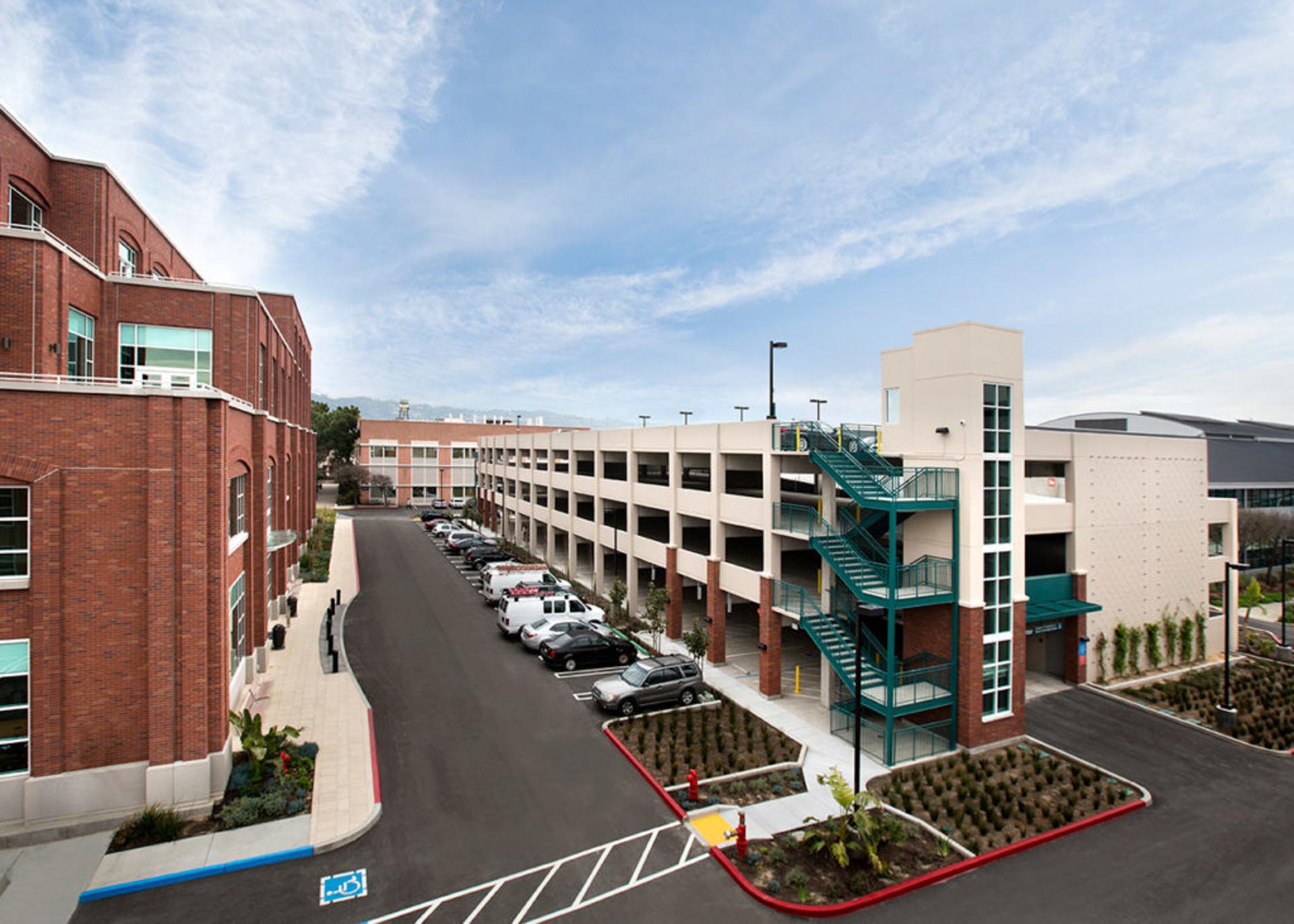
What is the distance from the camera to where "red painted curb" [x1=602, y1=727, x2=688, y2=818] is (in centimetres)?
1444

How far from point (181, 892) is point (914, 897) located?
13.0m

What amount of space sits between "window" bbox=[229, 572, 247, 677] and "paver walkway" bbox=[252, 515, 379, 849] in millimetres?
1697

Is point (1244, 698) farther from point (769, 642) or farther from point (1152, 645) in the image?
point (769, 642)

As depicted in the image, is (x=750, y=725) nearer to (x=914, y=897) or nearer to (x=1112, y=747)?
(x=914, y=897)

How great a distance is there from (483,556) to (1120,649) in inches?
1356

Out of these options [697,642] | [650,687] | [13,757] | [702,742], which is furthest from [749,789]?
[13,757]

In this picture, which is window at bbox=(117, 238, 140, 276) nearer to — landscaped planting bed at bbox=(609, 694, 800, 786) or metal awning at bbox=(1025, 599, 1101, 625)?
landscaped planting bed at bbox=(609, 694, 800, 786)

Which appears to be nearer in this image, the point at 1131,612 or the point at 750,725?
the point at 750,725

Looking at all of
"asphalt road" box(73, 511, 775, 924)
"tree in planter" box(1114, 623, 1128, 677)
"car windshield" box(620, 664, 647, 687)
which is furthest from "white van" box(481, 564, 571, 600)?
"tree in planter" box(1114, 623, 1128, 677)

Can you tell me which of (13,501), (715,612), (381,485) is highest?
(13,501)

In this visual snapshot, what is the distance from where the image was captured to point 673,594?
27453 millimetres

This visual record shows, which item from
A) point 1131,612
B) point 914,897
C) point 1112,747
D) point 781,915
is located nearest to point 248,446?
point 781,915

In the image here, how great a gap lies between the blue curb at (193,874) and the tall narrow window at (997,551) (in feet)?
57.3

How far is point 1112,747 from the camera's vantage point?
736 inches
